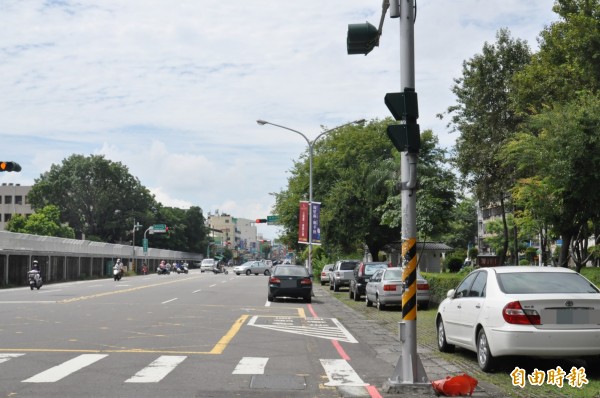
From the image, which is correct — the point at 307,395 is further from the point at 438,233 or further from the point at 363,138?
the point at 363,138

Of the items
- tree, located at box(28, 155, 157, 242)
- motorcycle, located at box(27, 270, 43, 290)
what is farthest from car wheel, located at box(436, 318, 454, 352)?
tree, located at box(28, 155, 157, 242)

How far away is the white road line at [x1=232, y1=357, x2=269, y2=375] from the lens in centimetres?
1022

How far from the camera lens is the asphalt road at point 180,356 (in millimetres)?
8883

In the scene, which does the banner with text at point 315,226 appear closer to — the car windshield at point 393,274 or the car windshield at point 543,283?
the car windshield at point 393,274

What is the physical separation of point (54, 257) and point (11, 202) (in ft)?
278

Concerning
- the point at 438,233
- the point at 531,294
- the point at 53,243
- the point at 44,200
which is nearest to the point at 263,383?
the point at 531,294

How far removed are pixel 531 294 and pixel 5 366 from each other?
24.0ft

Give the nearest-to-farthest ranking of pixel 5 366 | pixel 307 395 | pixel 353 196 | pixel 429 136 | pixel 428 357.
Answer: pixel 307 395 → pixel 5 366 → pixel 428 357 → pixel 353 196 → pixel 429 136

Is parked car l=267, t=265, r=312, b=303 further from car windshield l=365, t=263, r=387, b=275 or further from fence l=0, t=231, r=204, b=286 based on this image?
fence l=0, t=231, r=204, b=286

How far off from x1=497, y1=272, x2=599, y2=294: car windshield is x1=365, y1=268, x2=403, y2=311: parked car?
1326 cm

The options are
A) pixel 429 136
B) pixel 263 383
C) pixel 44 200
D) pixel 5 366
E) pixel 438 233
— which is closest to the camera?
pixel 263 383

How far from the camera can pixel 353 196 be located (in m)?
50.0

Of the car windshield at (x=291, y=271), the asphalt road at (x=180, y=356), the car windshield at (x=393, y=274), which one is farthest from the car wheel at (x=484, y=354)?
the car windshield at (x=291, y=271)

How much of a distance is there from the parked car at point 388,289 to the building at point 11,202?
116773 millimetres
